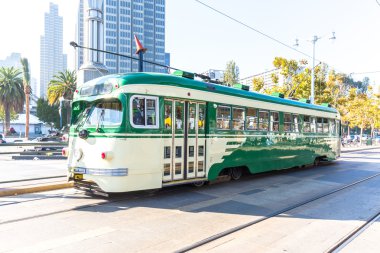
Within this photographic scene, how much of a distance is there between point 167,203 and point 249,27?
1007cm

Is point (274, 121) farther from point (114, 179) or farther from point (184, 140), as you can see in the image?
point (114, 179)

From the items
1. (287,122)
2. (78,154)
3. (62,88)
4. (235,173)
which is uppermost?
(62,88)

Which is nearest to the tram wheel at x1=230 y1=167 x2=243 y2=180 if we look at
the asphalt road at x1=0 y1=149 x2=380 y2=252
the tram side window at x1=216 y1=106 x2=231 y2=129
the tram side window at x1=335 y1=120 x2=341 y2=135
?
the asphalt road at x1=0 y1=149 x2=380 y2=252

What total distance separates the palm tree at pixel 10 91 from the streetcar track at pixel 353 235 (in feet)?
150

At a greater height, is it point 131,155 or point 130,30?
point 130,30

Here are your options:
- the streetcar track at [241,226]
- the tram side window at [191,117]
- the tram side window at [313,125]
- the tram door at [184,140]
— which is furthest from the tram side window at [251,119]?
the tram side window at [313,125]

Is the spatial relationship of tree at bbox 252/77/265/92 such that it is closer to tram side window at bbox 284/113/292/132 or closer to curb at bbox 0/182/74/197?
tram side window at bbox 284/113/292/132

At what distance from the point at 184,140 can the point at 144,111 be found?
4.87 ft

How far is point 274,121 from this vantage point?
12547mm

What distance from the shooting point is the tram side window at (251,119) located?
11.2m

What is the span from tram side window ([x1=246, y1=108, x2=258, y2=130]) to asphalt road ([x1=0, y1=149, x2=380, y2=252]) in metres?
2.33

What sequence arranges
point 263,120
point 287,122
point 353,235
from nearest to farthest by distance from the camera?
point 353,235 → point 263,120 → point 287,122

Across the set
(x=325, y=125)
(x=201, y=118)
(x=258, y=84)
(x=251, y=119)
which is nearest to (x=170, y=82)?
(x=201, y=118)

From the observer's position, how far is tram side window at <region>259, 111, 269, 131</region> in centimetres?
1178
